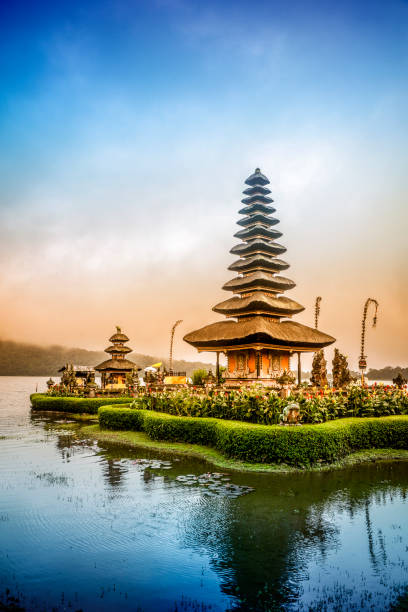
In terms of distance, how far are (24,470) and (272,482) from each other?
8438 mm

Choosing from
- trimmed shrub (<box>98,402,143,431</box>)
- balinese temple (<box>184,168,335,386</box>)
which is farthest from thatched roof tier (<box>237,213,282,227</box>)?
trimmed shrub (<box>98,402,143,431</box>)

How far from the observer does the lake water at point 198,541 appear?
6.53 m

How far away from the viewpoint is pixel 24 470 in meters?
14.6

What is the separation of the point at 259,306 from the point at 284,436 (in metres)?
15.0

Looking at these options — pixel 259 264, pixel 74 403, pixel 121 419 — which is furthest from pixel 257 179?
pixel 74 403

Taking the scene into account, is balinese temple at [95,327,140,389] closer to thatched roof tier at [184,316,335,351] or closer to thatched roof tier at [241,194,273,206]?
thatched roof tier at [184,316,335,351]

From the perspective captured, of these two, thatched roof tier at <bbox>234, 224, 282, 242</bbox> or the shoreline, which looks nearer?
the shoreline

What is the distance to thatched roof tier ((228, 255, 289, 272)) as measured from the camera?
31344mm

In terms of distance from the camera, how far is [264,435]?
14.6m

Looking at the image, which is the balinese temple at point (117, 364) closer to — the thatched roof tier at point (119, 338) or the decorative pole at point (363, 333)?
the thatched roof tier at point (119, 338)

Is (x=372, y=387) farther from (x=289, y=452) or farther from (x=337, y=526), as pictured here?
(x=337, y=526)

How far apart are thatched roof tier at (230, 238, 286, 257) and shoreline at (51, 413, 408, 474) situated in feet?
54.2

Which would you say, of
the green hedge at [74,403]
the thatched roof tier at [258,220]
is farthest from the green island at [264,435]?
the thatched roof tier at [258,220]

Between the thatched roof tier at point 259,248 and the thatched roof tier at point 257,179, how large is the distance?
512 centimetres
